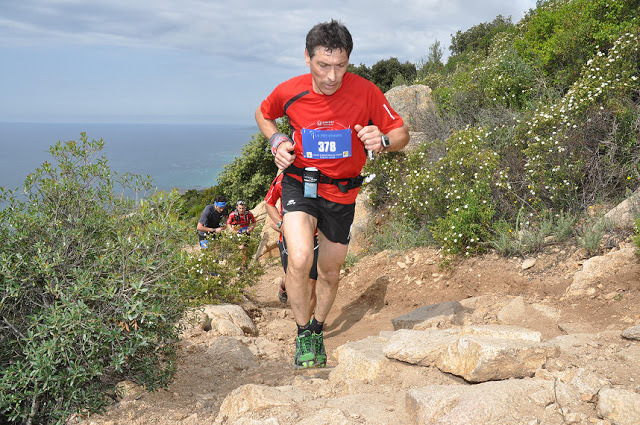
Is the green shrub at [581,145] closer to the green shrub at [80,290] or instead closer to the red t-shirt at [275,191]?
the red t-shirt at [275,191]

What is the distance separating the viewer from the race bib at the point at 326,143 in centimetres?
407

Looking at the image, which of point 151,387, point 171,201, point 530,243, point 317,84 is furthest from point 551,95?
point 151,387

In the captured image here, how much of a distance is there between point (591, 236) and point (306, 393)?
3744 millimetres

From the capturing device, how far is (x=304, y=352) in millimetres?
4176

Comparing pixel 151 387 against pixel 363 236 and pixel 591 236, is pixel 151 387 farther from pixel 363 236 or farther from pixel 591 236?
pixel 363 236

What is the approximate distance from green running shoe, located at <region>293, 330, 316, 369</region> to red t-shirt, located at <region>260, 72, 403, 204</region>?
3.79 feet

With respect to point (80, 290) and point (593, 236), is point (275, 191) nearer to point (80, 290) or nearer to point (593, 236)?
point (80, 290)

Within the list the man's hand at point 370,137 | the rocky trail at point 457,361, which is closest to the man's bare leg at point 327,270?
the rocky trail at point 457,361

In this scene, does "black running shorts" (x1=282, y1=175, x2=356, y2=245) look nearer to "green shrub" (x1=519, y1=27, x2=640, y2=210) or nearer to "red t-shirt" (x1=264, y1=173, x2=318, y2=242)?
"red t-shirt" (x1=264, y1=173, x2=318, y2=242)

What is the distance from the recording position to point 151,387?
11.1ft

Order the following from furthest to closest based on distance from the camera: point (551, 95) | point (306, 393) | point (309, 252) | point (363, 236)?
point (363, 236), point (551, 95), point (309, 252), point (306, 393)

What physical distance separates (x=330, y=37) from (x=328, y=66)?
211 millimetres

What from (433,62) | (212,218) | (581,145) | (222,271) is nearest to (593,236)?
(581,145)

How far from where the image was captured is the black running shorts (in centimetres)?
418
